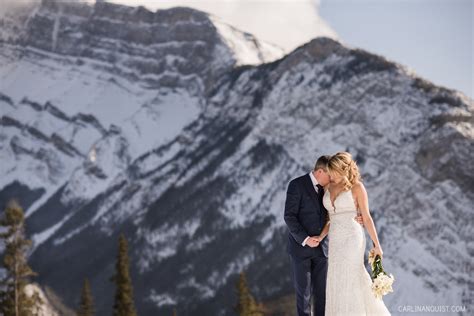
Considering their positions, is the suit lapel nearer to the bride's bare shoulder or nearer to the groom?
the groom

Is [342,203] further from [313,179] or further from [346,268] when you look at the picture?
[346,268]

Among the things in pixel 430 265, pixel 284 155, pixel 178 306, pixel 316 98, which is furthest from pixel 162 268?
pixel 430 265

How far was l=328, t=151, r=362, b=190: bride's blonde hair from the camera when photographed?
40.4ft

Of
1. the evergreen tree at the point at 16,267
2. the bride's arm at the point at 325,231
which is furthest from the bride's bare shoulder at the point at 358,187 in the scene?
the evergreen tree at the point at 16,267

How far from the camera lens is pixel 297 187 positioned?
12656mm

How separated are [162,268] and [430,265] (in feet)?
198

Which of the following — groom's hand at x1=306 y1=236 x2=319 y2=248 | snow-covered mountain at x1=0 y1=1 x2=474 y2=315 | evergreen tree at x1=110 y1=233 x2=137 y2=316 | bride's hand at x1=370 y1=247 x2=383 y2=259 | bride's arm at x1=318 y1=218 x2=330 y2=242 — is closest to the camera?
groom's hand at x1=306 y1=236 x2=319 y2=248

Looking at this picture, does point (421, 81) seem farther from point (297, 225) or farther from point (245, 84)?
point (297, 225)

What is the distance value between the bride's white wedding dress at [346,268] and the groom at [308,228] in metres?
0.16

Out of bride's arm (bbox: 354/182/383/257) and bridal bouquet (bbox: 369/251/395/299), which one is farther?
bride's arm (bbox: 354/182/383/257)

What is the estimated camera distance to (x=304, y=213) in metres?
12.8

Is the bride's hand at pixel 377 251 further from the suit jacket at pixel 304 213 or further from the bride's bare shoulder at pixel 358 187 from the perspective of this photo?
the bride's bare shoulder at pixel 358 187

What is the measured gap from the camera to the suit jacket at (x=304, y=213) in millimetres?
12656

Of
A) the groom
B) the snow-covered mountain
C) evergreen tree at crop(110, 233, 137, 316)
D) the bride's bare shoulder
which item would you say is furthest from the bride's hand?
the snow-covered mountain
